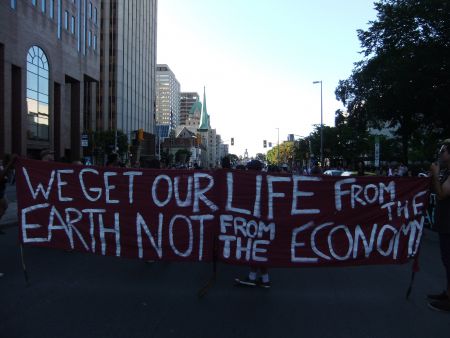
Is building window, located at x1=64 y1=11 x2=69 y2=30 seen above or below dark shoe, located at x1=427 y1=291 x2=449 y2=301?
above

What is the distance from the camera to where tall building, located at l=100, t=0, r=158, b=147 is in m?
80.4

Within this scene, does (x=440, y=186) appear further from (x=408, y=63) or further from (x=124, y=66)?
(x=124, y=66)

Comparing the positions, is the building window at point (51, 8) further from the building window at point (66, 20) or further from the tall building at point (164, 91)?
the tall building at point (164, 91)

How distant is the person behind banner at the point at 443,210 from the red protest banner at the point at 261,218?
0.48 meters

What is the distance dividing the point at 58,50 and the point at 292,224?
4550cm

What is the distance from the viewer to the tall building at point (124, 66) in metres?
80.4

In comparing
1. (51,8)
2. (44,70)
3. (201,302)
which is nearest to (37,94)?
(44,70)

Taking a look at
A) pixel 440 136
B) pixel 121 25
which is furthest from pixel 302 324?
pixel 121 25

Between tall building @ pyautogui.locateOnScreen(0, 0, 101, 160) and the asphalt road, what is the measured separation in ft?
112

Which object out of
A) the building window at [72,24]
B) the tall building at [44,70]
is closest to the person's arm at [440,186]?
the tall building at [44,70]

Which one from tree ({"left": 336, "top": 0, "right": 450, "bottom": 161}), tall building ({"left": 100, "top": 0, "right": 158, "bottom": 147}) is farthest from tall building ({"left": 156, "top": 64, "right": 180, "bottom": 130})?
tree ({"left": 336, "top": 0, "right": 450, "bottom": 161})

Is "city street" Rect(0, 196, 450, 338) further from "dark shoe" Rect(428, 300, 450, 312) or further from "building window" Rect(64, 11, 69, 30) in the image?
"building window" Rect(64, 11, 69, 30)

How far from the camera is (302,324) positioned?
4.61 m

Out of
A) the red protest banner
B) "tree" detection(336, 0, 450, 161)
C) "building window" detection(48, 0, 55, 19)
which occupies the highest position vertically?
"building window" detection(48, 0, 55, 19)
